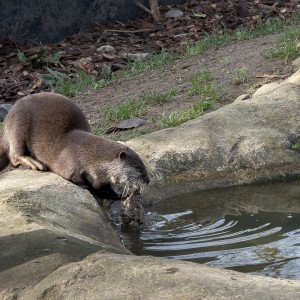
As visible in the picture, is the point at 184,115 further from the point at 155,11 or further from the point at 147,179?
the point at 155,11

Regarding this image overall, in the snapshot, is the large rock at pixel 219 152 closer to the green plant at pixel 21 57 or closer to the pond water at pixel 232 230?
the pond water at pixel 232 230

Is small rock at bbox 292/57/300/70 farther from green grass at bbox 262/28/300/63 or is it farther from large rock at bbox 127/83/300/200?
large rock at bbox 127/83/300/200

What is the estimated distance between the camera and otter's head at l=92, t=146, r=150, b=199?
566 cm

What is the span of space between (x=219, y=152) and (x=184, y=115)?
1.44 metres

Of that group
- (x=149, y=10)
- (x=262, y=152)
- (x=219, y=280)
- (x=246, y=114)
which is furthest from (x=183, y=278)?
(x=149, y=10)

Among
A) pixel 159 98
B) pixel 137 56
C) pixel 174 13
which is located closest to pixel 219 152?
pixel 159 98

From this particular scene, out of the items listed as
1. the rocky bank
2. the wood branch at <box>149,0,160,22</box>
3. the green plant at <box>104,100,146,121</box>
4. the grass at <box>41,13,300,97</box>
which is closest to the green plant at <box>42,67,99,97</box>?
the grass at <box>41,13,300,97</box>

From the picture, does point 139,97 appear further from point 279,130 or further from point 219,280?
point 219,280

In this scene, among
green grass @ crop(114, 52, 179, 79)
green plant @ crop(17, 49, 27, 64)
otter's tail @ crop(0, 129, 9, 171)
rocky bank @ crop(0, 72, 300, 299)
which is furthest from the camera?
green plant @ crop(17, 49, 27, 64)

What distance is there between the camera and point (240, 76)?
852cm

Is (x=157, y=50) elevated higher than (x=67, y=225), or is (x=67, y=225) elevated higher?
(x=67, y=225)

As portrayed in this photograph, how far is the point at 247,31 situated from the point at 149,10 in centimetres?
212

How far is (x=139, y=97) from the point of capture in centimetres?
852

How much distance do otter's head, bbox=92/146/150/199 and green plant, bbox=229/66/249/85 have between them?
9.26 ft
